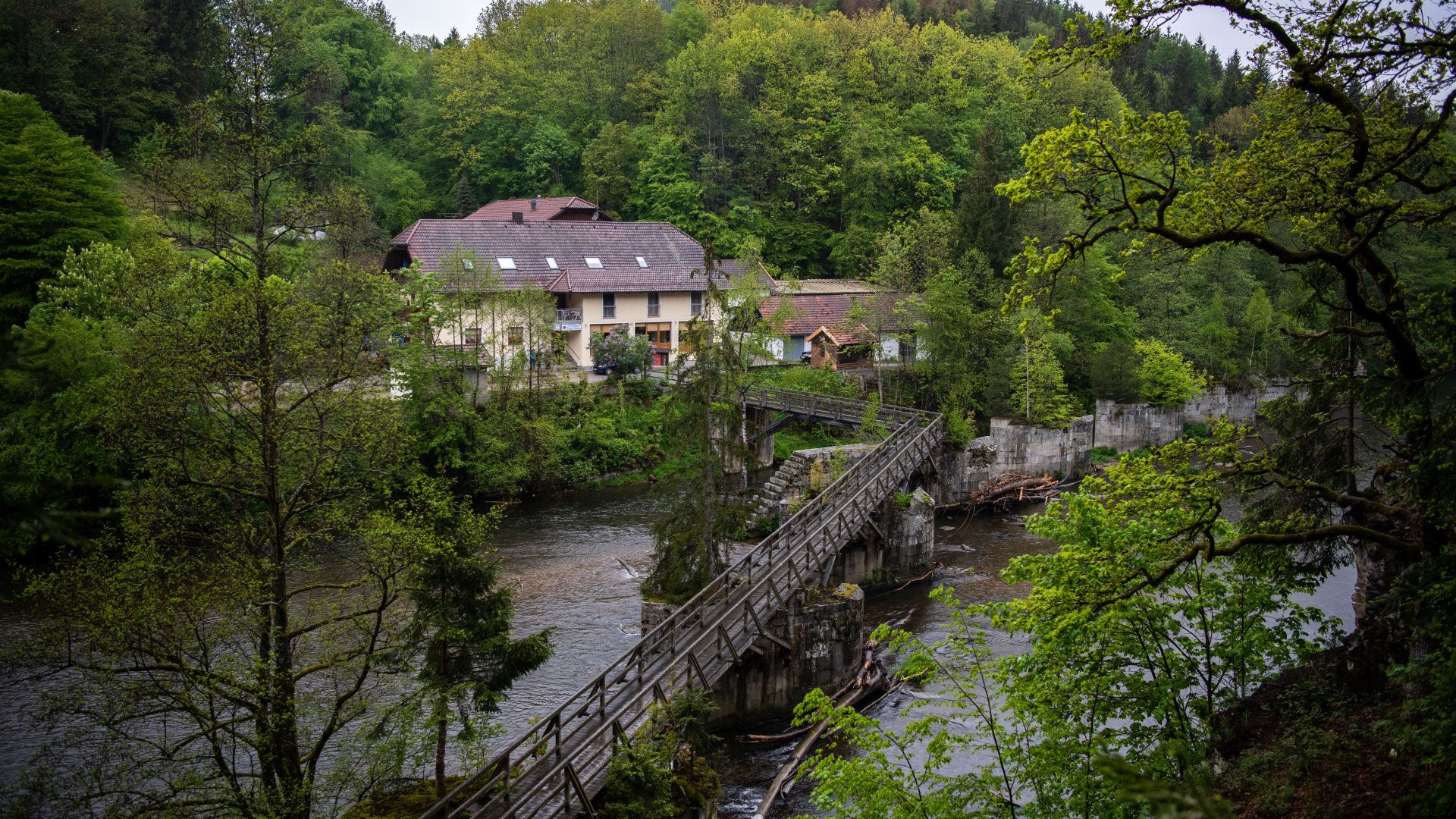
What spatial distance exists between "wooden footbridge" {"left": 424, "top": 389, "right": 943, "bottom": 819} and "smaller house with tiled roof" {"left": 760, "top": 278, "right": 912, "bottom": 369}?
10.3 meters

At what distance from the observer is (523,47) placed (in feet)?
231

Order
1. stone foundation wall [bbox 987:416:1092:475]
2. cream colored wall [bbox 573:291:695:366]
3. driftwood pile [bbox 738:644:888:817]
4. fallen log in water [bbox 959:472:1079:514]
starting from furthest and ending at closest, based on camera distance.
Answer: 1. cream colored wall [bbox 573:291:695:366]
2. stone foundation wall [bbox 987:416:1092:475]
3. fallen log in water [bbox 959:472:1079:514]
4. driftwood pile [bbox 738:644:888:817]

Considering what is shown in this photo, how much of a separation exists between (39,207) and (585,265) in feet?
72.1

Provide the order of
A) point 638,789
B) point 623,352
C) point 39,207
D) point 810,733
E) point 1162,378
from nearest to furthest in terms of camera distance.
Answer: point 638,789 < point 810,733 < point 39,207 < point 1162,378 < point 623,352

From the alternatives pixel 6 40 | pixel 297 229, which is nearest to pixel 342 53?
pixel 6 40

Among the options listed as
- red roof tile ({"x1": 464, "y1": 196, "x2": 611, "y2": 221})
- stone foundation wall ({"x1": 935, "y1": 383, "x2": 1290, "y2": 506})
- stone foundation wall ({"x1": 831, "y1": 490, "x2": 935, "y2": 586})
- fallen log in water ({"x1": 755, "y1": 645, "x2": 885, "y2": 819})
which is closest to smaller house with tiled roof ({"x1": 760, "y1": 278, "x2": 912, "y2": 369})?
stone foundation wall ({"x1": 935, "y1": 383, "x2": 1290, "y2": 506})

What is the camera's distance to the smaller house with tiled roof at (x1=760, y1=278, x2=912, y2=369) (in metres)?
45.0

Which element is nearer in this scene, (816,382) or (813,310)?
(816,382)

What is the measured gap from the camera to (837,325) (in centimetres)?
5034

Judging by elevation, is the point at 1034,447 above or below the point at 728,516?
below

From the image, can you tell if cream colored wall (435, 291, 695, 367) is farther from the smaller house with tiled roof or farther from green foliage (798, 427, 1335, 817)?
green foliage (798, 427, 1335, 817)

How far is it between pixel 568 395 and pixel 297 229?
26.8 meters

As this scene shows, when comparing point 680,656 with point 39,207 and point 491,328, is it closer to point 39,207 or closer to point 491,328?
point 491,328

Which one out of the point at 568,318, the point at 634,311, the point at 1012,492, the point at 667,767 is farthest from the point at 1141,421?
the point at 667,767
